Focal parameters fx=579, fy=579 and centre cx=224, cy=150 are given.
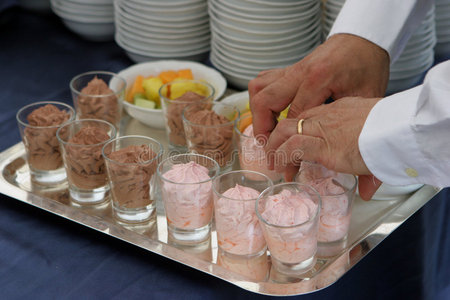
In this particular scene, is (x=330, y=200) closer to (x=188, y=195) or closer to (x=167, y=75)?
(x=188, y=195)

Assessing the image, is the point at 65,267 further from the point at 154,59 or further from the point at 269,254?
the point at 154,59

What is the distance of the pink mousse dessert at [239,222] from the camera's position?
3.02 ft

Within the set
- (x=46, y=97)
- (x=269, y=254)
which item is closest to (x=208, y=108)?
(x=269, y=254)

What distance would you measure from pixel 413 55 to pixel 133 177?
0.83 m

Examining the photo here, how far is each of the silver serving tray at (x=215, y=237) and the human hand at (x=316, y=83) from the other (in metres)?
0.22

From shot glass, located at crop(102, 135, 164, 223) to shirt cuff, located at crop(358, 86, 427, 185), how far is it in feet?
1.22

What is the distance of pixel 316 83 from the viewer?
1.10m

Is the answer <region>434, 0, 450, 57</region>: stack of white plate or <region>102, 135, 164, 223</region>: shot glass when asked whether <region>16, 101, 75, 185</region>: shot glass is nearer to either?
<region>102, 135, 164, 223</region>: shot glass

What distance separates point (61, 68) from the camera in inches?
66.6

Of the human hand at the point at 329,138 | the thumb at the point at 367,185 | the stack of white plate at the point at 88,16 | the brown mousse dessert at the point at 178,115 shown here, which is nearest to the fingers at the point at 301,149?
the human hand at the point at 329,138

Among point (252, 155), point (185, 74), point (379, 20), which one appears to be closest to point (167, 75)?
point (185, 74)

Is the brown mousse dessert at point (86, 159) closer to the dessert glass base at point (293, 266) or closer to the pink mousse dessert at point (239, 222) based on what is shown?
the pink mousse dessert at point (239, 222)

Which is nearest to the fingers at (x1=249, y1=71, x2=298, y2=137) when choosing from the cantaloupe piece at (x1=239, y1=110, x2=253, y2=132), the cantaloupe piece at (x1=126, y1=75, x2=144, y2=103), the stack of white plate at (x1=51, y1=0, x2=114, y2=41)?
the cantaloupe piece at (x1=239, y1=110, x2=253, y2=132)

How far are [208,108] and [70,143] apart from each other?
1.06ft
